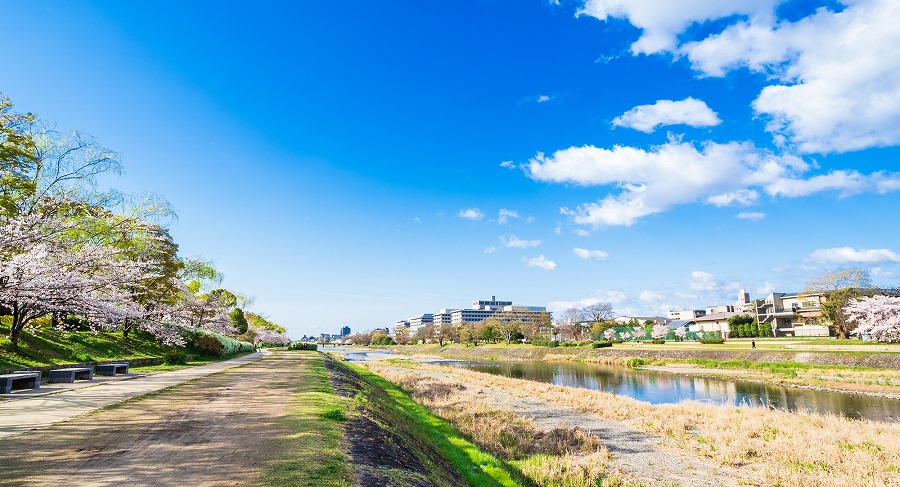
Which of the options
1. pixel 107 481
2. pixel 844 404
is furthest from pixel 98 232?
pixel 844 404

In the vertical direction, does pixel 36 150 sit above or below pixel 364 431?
above

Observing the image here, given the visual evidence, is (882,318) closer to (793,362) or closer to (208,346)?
(793,362)

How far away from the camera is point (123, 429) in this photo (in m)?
9.43

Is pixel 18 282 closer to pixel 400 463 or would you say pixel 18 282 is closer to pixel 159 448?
pixel 159 448

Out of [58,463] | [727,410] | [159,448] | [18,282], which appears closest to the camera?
[58,463]

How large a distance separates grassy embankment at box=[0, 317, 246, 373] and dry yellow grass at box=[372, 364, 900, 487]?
26.6 meters

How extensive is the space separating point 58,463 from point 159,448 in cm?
145

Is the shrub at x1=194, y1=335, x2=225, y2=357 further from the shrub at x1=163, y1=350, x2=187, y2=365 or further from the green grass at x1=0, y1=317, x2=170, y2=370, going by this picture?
the shrub at x1=163, y1=350, x2=187, y2=365

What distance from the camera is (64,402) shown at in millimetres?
12508

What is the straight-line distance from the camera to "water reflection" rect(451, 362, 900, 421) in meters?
28.1

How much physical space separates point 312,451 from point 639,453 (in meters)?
13.9

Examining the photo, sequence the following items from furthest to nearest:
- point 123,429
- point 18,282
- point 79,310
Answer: point 79,310 → point 18,282 → point 123,429

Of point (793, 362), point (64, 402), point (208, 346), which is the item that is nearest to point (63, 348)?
point (64, 402)

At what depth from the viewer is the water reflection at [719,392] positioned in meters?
28.1
